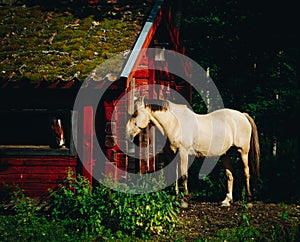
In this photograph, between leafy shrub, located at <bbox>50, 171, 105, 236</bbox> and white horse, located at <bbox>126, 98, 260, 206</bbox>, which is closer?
leafy shrub, located at <bbox>50, 171, 105, 236</bbox>

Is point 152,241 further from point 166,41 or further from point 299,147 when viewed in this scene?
point 166,41

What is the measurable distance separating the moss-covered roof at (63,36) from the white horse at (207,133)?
185 cm

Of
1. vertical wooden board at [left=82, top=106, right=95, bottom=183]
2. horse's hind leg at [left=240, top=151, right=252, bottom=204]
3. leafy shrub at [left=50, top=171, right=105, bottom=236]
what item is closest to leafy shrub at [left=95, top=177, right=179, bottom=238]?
leafy shrub at [left=50, top=171, right=105, bottom=236]

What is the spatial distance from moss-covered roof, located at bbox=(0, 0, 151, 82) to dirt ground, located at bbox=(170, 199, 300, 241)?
3.60 m

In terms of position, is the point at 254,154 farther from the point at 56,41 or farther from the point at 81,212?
the point at 56,41

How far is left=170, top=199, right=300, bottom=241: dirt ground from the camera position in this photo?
745 centimetres

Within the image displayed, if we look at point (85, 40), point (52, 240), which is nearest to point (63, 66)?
point (85, 40)

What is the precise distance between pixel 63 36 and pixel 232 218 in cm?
568

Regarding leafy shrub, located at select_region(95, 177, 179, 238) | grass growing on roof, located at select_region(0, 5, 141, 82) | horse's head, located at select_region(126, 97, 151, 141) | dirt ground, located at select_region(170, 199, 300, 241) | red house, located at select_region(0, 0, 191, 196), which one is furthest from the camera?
grass growing on roof, located at select_region(0, 5, 141, 82)

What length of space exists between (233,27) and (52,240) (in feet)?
32.7

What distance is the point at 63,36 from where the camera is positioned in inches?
382

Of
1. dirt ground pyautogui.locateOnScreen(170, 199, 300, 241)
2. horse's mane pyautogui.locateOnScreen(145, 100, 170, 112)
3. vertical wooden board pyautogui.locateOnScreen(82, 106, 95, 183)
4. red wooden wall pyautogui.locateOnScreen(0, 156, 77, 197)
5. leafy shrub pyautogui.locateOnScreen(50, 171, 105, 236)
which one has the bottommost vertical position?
dirt ground pyautogui.locateOnScreen(170, 199, 300, 241)

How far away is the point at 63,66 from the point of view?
8.51 metres

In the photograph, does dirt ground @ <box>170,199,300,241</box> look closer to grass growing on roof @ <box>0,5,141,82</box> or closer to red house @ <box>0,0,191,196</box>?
red house @ <box>0,0,191,196</box>
